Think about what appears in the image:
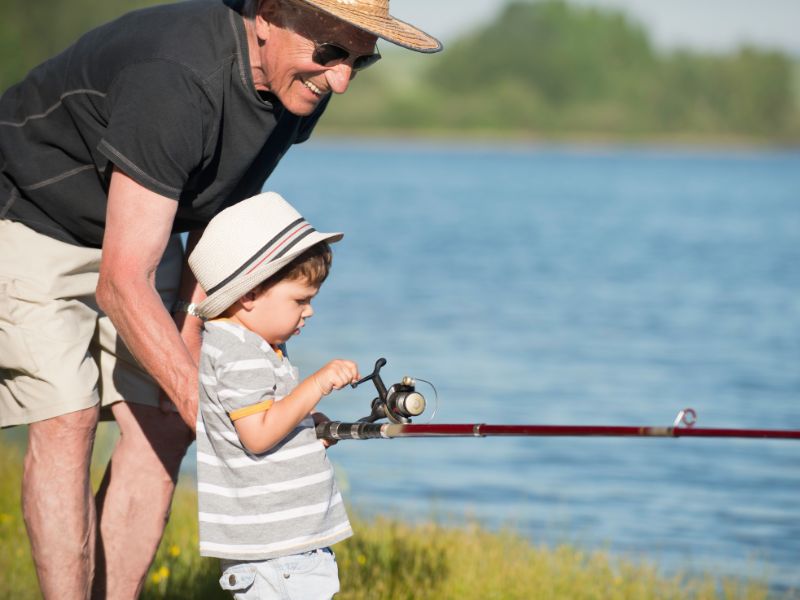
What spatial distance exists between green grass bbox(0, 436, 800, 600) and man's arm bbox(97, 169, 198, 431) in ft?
5.13

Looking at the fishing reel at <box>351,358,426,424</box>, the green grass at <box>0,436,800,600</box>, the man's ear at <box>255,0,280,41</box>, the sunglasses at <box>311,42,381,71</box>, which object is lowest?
the green grass at <box>0,436,800,600</box>

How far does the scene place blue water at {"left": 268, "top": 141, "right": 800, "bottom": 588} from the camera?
26.6 feet

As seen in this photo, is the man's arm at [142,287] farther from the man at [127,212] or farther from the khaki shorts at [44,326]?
the khaki shorts at [44,326]

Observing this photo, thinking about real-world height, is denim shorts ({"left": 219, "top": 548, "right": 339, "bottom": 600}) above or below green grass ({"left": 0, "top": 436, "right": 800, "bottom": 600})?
above

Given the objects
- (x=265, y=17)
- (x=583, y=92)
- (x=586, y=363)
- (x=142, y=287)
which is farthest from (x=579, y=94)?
(x=142, y=287)

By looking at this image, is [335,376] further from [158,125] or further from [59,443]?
[59,443]

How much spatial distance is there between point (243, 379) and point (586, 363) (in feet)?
36.3

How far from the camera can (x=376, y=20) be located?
3457 mm

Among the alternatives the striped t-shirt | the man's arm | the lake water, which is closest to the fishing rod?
the striped t-shirt

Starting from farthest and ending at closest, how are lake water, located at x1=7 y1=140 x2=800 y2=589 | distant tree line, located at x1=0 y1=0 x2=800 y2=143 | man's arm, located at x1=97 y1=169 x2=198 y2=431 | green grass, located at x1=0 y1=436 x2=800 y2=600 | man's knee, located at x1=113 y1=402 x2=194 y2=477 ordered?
distant tree line, located at x1=0 y1=0 x2=800 y2=143
lake water, located at x1=7 y1=140 x2=800 y2=589
green grass, located at x1=0 y1=436 x2=800 y2=600
man's knee, located at x1=113 y1=402 x2=194 y2=477
man's arm, located at x1=97 y1=169 x2=198 y2=431

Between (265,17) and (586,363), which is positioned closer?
(265,17)

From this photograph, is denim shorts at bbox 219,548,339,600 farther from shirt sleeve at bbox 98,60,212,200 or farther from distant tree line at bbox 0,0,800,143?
distant tree line at bbox 0,0,800,143

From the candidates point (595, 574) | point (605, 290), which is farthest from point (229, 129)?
point (605, 290)

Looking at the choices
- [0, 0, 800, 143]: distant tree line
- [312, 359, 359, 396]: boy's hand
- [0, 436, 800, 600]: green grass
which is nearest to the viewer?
[312, 359, 359, 396]: boy's hand
